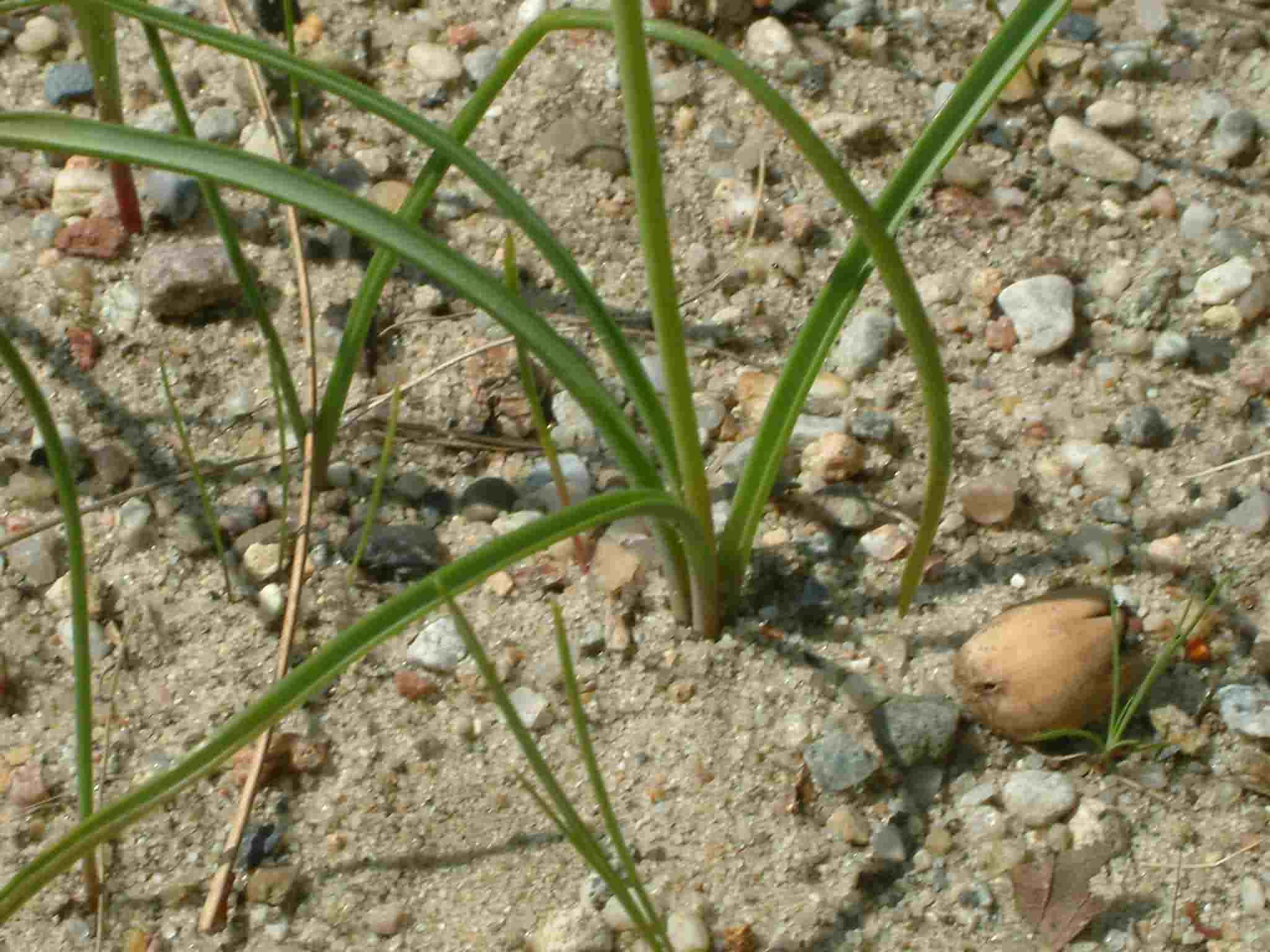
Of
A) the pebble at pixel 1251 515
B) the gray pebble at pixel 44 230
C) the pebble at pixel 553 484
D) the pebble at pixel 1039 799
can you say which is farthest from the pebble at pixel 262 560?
the pebble at pixel 1251 515

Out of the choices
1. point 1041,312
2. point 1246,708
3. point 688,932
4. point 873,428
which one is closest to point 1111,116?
point 1041,312

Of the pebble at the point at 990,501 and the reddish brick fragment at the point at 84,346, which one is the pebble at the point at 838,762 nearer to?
the pebble at the point at 990,501

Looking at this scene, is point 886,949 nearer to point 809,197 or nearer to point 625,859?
point 625,859

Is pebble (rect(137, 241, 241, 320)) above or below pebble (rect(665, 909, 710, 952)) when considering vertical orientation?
above

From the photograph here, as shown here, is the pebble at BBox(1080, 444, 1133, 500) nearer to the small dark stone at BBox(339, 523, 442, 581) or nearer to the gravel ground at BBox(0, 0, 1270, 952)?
the gravel ground at BBox(0, 0, 1270, 952)

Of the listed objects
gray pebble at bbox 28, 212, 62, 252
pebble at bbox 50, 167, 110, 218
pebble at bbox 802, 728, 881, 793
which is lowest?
pebble at bbox 802, 728, 881, 793

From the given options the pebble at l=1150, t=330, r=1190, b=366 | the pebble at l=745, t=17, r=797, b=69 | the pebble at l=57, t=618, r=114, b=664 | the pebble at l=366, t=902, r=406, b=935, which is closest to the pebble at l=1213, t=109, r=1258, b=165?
the pebble at l=1150, t=330, r=1190, b=366
